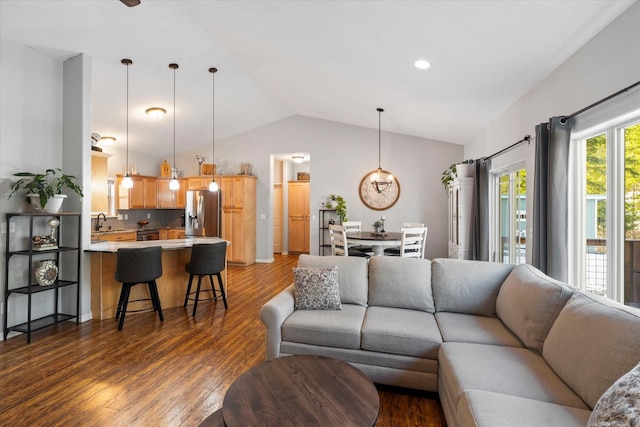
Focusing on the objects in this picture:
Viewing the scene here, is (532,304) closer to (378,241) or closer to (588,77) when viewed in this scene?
(588,77)

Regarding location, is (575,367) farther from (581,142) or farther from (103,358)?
(103,358)

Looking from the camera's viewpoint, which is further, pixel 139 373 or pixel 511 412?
pixel 139 373

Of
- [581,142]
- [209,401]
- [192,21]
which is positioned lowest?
[209,401]

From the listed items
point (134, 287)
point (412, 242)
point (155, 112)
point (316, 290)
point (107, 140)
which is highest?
point (155, 112)

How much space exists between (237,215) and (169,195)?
1.72m

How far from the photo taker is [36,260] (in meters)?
3.68

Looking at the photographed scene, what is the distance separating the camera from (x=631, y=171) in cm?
226

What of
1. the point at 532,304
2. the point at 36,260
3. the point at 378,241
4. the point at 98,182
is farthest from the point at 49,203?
the point at 532,304

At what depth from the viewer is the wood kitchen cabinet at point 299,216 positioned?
927 centimetres

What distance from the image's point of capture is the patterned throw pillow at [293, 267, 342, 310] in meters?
2.85

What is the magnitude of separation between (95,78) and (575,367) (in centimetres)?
560

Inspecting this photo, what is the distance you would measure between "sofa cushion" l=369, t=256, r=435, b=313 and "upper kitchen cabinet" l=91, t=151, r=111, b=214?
158 inches

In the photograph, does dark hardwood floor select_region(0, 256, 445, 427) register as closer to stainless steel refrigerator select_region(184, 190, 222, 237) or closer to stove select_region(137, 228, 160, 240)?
stainless steel refrigerator select_region(184, 190, 222, 237)

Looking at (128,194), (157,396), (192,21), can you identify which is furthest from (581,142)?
(128,194)
